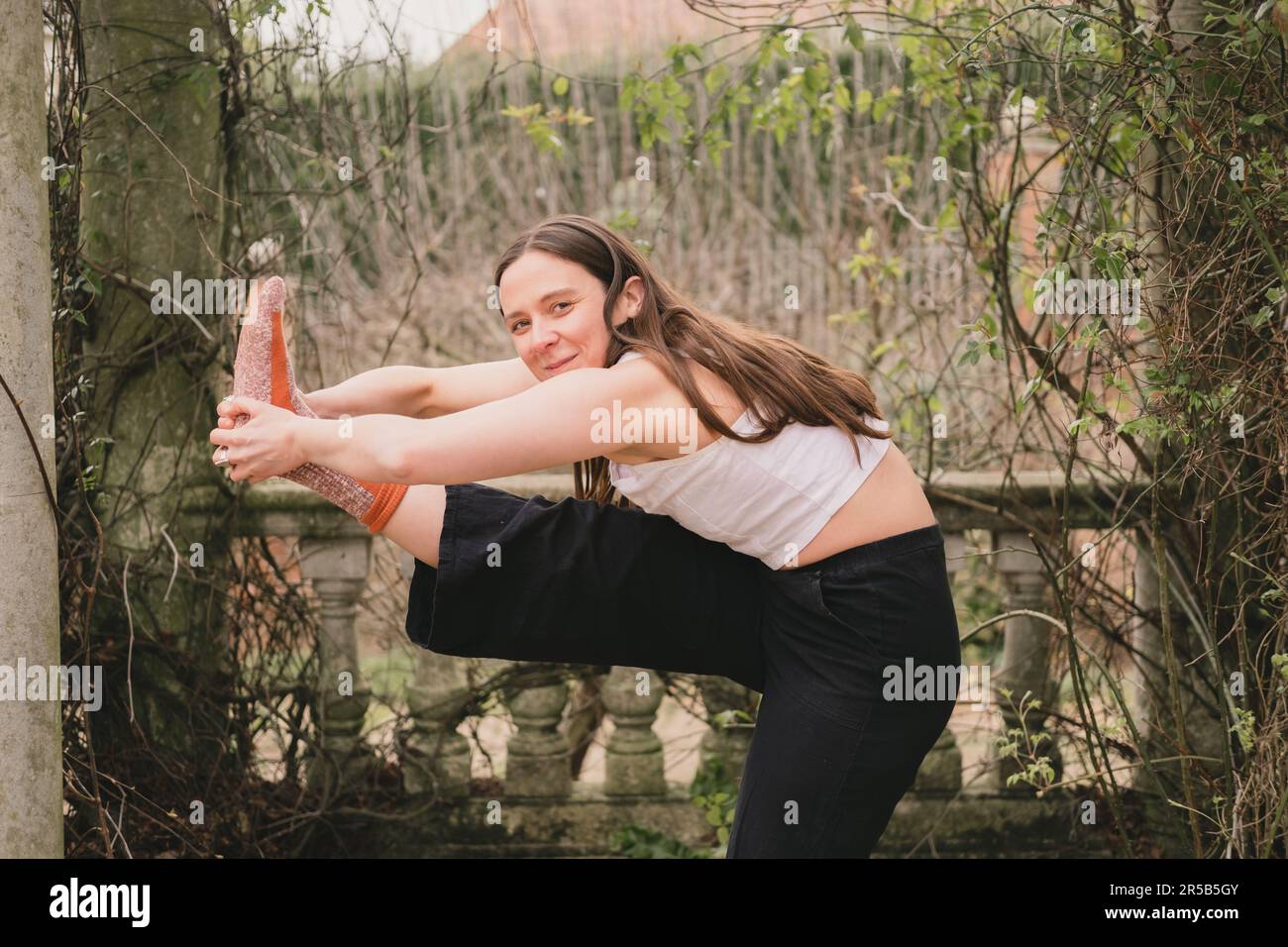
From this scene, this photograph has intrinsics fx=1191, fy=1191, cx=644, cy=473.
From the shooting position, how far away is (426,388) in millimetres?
2385

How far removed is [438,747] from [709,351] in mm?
1646

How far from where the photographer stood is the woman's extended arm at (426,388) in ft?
7.57

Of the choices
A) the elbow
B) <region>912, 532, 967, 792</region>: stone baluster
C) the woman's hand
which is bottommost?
<region>912, 532, 967, 792</region>: stone baluster

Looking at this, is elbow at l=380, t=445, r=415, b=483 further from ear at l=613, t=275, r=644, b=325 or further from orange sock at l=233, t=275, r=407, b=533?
ear at l=613, t=275, r=644, b=325

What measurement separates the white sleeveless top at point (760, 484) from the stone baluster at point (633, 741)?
49.2 inches

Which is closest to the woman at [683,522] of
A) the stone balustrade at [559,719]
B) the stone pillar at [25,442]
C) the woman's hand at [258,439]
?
the woman's hand at [258,439]

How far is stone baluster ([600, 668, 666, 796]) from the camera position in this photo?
3.27 meters

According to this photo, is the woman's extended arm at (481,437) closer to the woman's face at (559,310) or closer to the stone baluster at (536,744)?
the woman's face at (559,310)

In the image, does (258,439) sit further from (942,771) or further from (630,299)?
(942,771)

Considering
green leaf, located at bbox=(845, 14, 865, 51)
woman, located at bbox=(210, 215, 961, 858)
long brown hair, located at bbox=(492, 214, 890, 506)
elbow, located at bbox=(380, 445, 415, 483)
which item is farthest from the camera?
green leaf, located at bbox=(845, 14, 865, 51)

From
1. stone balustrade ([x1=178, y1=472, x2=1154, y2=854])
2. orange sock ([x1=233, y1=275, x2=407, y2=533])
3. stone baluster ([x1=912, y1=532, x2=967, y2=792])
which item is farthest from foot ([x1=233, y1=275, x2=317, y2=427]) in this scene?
stone baluster ([x1=912, y1=532, x2=967, y2=792])

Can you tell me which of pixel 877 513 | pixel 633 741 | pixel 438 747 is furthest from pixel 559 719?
pixel 877 513

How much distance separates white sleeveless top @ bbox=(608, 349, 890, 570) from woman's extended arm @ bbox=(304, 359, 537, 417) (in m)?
0.43
